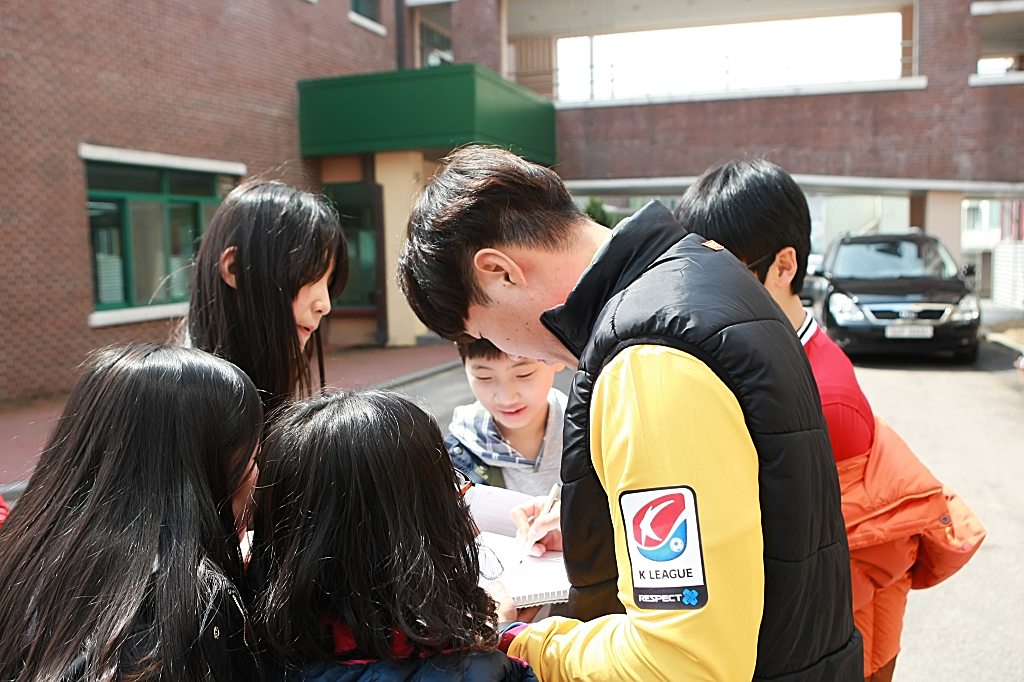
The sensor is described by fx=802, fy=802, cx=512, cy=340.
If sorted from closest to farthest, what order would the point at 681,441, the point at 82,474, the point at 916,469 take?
the point at 681,441 < the point at 82,474 < the point at 916,469

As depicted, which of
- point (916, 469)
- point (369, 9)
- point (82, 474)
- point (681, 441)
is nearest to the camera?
point (681, 441)

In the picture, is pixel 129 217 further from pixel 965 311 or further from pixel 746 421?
pixel 965 311

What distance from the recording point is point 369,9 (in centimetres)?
1727

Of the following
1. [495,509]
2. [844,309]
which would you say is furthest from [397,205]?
[495,509]

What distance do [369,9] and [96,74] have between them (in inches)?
327

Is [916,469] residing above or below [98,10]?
below

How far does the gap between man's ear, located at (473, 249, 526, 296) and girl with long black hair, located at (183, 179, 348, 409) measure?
955 mm

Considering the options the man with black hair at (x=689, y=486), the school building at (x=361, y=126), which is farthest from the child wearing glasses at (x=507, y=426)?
the school building at (x=361, y=126)

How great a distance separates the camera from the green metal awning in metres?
13.8

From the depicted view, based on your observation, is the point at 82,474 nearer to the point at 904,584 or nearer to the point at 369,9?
the point at 904,584

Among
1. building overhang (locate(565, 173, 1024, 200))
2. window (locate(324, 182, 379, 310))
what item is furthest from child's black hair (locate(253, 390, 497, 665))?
building overhang (locate(565, 173, 1024, 200))

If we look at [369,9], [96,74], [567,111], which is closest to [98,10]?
[96,74]

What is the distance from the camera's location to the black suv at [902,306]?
11.0 meters

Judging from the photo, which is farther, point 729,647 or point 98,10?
point 98,10
